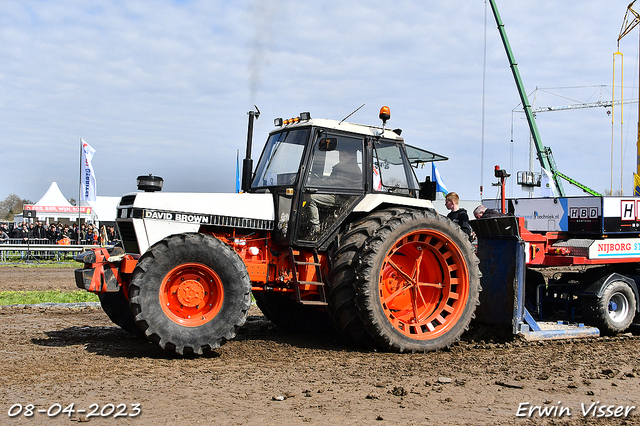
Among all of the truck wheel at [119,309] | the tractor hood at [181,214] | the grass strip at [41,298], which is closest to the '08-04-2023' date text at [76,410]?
the tractor hood at [181,214]

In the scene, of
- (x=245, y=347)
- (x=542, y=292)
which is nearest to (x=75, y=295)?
(x=245, y=347)

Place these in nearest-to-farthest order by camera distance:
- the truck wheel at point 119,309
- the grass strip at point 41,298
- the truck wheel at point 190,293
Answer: the truck wheel at point 190,293
the truck wheel at point 119,309
the grass strip at point 41,298

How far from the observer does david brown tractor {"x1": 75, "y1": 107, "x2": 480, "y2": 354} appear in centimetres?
556

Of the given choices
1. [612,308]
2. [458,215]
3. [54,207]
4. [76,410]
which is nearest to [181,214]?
Answer: [76,410]

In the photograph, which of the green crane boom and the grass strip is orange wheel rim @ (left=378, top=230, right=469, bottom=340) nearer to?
Answer: the grass strip

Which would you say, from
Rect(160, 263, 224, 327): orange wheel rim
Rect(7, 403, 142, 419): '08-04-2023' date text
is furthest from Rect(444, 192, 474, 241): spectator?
Rect(7, 403, 142, 419): '08-04-2023' date text

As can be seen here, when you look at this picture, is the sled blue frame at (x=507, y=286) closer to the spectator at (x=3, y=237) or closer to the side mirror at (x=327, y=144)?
the side mirror at (x=327, y=144)

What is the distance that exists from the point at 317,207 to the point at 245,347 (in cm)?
173

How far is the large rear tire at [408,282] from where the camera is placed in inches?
235

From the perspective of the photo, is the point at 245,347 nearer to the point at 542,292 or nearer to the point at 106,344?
the point at 106,344

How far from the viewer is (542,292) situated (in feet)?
26.4

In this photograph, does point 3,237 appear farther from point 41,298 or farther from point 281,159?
point 281,159

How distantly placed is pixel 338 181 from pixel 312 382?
2456 mm

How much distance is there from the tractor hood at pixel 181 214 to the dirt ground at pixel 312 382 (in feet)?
4.05
